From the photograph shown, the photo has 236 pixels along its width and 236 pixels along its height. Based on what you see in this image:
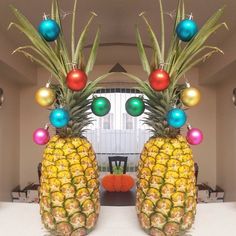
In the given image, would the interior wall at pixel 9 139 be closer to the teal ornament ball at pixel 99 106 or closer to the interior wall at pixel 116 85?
the interior wall at pixel 116 85

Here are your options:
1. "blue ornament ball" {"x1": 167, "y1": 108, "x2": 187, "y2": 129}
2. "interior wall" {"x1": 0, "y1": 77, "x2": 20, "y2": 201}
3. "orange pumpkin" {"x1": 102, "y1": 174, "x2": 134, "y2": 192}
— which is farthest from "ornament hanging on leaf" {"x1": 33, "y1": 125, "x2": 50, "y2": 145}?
"interior wall" {"x1": 0, "y1": 77, "x2": 20, "y2": 201}

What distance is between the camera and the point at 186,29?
688 millimetres

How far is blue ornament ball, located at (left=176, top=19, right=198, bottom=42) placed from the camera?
27.0 inches

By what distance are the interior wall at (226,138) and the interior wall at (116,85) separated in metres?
0.16

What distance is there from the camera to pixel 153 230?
722 mm

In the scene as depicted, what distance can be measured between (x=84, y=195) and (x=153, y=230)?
224 mm

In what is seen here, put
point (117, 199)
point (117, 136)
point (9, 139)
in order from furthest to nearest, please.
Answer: point (117, 136) → point (9, 139) → point (117, 199)

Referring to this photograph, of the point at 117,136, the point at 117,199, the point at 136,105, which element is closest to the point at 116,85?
the point at 117,136

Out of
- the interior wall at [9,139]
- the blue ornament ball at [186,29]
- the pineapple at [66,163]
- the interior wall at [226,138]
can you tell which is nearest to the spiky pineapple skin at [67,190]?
the pineapple at [66,163]

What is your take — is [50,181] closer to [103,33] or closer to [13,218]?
[13,218]

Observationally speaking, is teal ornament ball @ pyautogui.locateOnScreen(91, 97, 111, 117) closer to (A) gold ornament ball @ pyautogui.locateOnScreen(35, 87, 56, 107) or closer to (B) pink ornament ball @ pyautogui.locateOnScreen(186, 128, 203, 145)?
(A) gold ornament ball @ pyautogui.locateOnScreen(35, 87, 56, 107)

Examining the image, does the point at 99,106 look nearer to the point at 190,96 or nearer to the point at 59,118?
the point at 59,118

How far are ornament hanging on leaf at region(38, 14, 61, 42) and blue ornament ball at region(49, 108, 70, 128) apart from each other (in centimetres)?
20

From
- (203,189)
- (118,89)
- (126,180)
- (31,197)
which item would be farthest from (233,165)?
(31,197)
